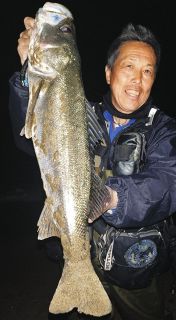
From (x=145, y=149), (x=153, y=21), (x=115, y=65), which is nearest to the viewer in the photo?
(x=145, y=149)

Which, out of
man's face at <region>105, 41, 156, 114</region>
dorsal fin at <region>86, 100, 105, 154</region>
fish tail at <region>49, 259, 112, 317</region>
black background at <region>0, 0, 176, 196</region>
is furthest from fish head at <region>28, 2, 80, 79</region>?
black background at <region>0, 0, 176, 196</region>

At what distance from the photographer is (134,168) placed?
328cm

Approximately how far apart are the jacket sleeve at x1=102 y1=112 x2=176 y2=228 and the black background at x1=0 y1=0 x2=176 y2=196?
10.9 metres

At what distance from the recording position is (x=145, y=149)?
333 cm

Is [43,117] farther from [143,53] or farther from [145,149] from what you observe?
[143,53]

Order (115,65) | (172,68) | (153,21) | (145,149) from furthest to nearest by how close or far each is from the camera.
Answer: (153,21) < (172,68) < (115,65) < (145,149)

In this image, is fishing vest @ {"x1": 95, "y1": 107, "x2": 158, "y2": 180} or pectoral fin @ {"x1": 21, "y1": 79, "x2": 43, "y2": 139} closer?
pectoral fin @ {"x1": 21, "y1": 79, "x2": 43, "y2": 139}

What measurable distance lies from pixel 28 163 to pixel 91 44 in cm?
2972

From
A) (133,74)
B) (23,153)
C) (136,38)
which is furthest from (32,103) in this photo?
(23,153)

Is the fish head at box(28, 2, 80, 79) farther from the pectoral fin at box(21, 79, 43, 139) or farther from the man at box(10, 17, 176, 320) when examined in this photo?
the man at box(10, 17, 176, 320)

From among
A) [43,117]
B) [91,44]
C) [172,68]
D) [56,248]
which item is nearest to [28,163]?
[56,248]

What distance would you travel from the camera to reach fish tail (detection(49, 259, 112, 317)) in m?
2.54

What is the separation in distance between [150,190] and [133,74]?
1213 millimetres

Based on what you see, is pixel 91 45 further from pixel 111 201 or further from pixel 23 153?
pixel 111 201
